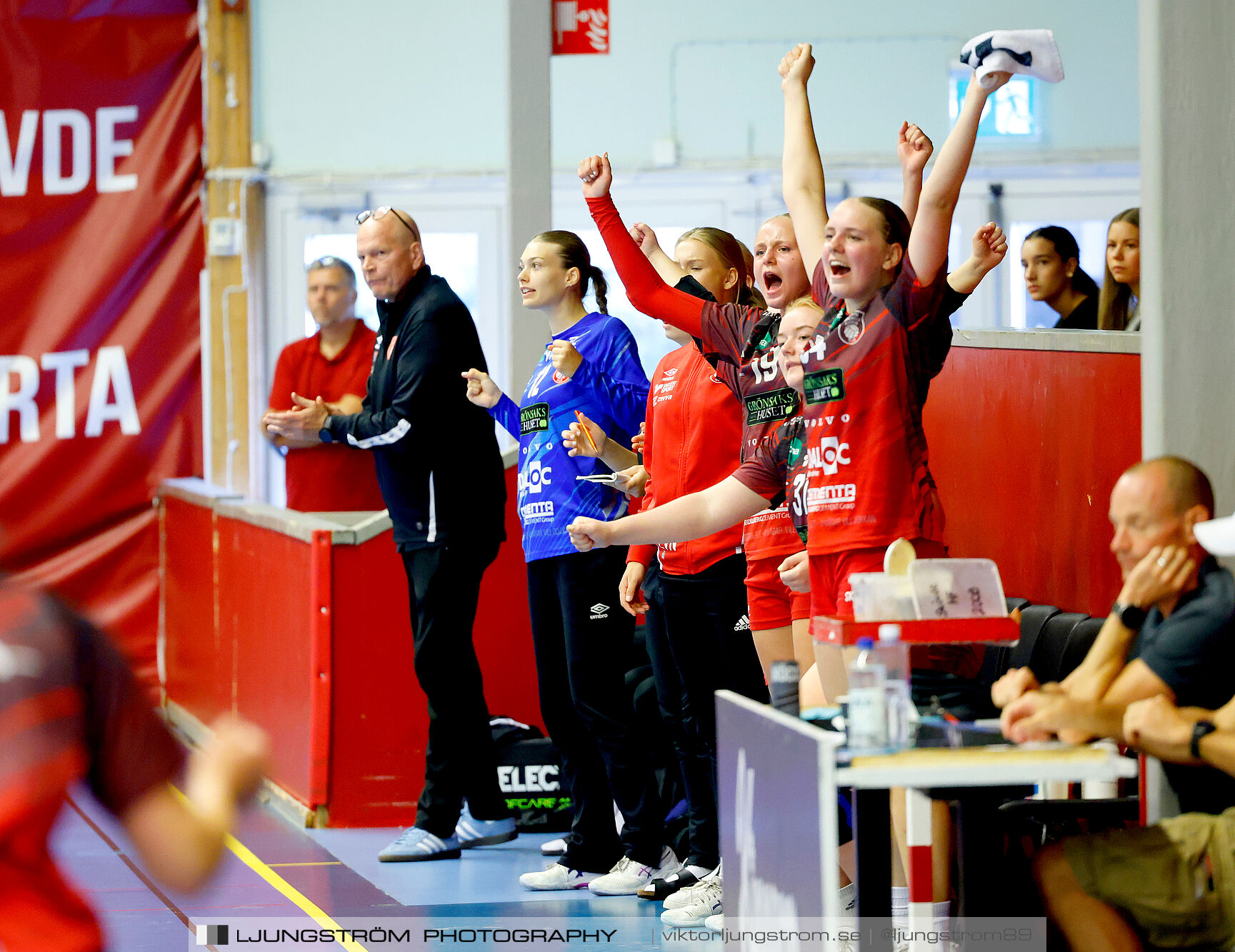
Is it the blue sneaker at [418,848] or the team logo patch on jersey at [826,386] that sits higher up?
the team logo patch on jersey at [826,386]

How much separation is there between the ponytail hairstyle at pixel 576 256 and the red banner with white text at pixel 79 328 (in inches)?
164

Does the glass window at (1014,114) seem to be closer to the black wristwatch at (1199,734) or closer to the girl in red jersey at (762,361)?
the girl in red jersey at (762,361)

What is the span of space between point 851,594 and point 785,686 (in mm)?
243

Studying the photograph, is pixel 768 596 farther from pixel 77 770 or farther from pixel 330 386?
pixel 330 386

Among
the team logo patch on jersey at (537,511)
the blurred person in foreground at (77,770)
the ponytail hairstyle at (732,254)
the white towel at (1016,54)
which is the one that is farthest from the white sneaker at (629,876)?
the blurred person in foreground at (77,770)

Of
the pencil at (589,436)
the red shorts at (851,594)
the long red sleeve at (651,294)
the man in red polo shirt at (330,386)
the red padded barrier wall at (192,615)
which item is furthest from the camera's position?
the red padded barrier wall at (192,615)

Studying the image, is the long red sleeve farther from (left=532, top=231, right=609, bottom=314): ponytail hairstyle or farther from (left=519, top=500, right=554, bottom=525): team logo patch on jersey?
(left=519, top=500, right=554, bottom=525): team logo patch on jersey

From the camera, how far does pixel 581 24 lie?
18.5 feet

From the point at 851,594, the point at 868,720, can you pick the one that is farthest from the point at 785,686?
the point at 868,720

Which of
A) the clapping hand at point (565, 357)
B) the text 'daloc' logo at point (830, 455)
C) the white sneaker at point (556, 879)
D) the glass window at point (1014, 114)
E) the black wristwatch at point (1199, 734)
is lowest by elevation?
the white sneaker at point (556, 879)

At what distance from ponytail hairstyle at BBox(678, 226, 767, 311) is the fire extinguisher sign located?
160cm

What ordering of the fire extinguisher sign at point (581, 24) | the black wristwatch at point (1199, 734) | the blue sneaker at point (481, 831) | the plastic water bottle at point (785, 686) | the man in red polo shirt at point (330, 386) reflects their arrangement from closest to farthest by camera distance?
the black wristwatch at point (1199, 734), the plastic water bottle at point (785, 686), the blue sneaker at point (481, 831), the fire extinguisher sign at point (581, 24), the man in red polo shirt at point (330, 386)

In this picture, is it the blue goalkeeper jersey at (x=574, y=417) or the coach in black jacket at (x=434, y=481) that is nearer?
the blue goalkeeper jersey at (x=574, y=417)

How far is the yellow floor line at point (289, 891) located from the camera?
3.86m
